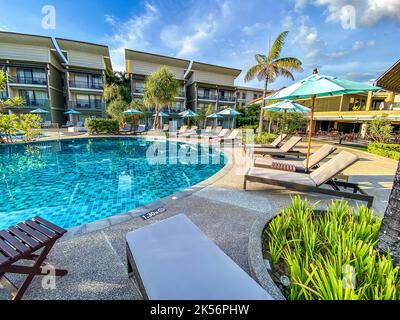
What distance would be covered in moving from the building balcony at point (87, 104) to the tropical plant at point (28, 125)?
55.5ft

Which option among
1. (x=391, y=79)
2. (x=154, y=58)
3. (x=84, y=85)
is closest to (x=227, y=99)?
(x=154, y=58)

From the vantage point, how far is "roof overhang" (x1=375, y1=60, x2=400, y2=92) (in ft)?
25.1

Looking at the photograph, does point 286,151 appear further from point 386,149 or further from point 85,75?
point 85,75

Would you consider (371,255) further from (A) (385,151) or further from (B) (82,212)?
(A) (385,151)

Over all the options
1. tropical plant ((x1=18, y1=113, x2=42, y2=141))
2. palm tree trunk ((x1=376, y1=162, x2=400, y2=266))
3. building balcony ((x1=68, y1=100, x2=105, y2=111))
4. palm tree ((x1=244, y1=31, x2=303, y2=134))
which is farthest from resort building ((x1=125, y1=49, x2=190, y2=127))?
palm tree trunk ((x1=376, y1=162, x2=400, y2=266))

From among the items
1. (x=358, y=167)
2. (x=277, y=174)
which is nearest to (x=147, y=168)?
(x=277, y=174)

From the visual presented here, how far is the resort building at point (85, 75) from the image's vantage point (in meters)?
27.7

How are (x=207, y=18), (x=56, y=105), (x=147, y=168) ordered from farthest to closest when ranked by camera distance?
(x=56, y=105)
(x=207, y=18)
(x=147, y=168)

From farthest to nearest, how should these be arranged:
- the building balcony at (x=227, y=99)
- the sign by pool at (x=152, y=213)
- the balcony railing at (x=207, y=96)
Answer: the building balcony at (x=227, y=99) < the balcony railing at (x=207, y=96) < the sign by pool at (x=152, y=213)

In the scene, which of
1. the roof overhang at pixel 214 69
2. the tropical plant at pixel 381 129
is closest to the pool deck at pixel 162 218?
the tropical plant at pixel 381 129

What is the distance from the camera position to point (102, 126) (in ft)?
63.9

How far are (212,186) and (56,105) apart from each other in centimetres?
3344

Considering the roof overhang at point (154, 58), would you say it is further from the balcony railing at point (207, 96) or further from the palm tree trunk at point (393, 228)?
the palm tree trunk at point (393, 228)

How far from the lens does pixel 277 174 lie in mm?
4812
